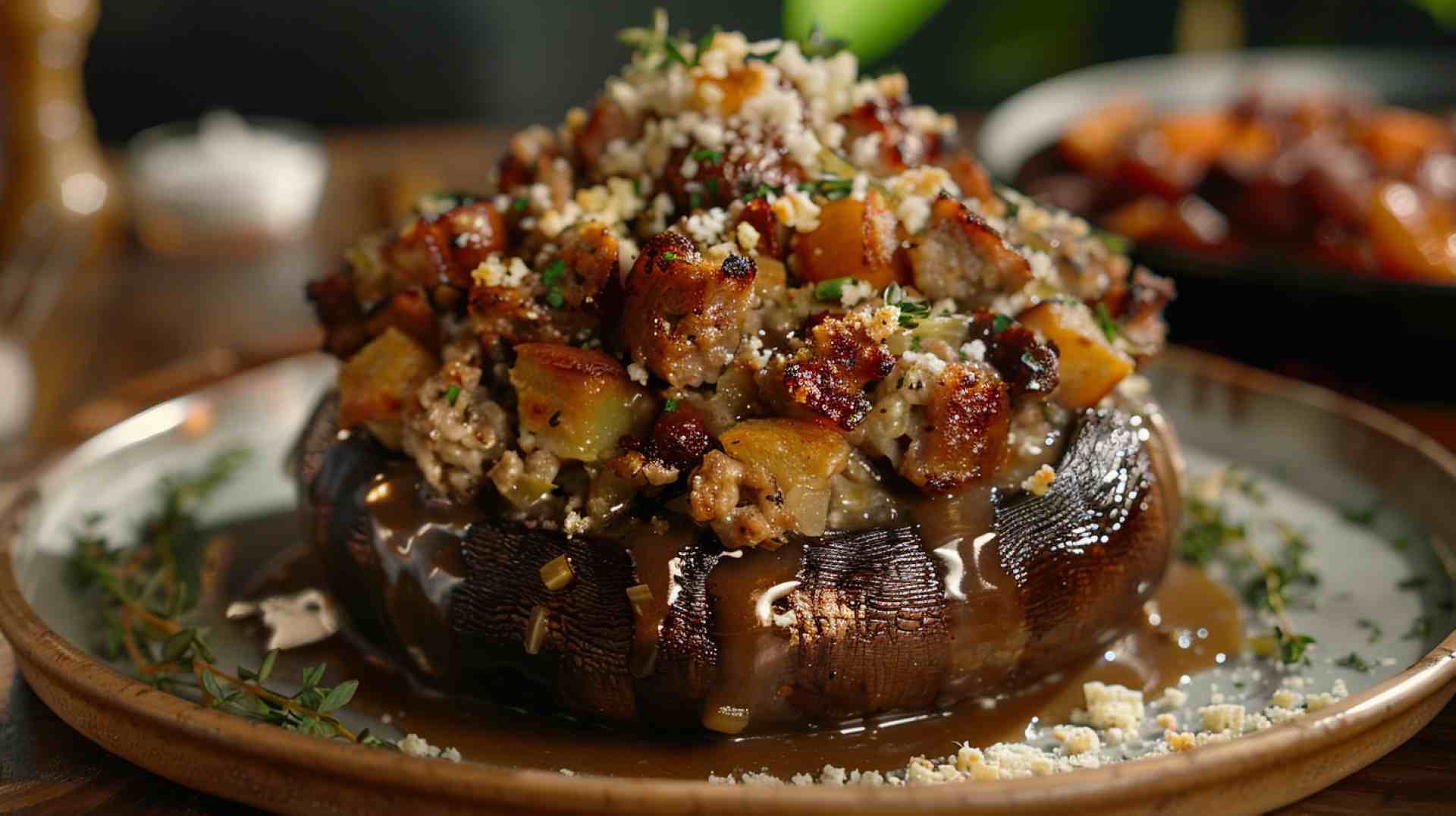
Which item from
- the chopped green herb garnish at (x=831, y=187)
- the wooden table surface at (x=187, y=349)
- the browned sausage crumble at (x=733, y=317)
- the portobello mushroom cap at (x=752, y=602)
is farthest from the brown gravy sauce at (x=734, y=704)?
the chopped green herb garnish at (x=831, y=187)

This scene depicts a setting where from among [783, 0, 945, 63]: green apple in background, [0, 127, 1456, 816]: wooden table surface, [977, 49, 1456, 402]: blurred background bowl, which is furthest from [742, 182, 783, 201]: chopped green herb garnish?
[783, 0, 945, 63]: green apple in background

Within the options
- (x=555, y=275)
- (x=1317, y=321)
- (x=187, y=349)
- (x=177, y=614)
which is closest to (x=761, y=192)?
(x=555, y=275)

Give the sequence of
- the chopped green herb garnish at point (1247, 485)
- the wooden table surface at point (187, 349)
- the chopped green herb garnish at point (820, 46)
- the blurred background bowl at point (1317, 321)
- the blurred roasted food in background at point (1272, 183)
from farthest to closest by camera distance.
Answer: the blurred roasted food in background at point (1272, 183) → the blurred background bowl at point (1317, 321) → the chopped green herb garnish at point (1247, 485) → the chopped green herb garnish at point (820, 46) → the wooden table surface at point (187, 349)

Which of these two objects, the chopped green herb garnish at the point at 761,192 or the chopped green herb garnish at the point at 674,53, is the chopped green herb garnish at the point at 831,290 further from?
the chopped green herb garnish at the point at 674,53

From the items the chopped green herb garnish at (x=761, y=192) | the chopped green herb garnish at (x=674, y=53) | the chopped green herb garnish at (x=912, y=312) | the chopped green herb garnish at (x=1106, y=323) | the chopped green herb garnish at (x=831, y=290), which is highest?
the chopped green herb garnish at (x=674, y=53)

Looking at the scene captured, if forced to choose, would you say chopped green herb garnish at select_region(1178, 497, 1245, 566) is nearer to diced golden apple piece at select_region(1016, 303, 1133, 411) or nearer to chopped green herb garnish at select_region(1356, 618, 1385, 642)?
chopped green herb garnish at select_region(1356, 618, 1385, 642)

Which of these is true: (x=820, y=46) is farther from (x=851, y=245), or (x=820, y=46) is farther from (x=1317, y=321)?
(x=1317, y=321)

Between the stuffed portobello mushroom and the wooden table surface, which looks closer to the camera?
the wooden table surface
